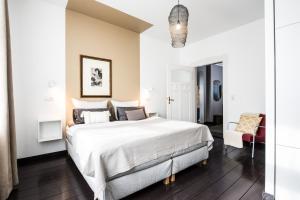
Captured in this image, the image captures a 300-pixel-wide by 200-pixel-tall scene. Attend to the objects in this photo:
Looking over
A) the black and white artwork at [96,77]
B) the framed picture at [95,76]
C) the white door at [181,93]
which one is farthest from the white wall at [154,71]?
the black and white artwork at [96,77]

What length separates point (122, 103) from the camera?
11.7 ft

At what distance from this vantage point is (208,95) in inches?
262

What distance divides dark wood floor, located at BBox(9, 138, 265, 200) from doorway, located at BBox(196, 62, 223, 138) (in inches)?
149

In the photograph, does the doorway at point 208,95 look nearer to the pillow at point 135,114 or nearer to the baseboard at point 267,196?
the pillow at point 135,114

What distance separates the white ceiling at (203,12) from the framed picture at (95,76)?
1.17 meters

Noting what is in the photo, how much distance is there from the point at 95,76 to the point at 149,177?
2.48 meters

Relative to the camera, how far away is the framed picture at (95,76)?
3238 mm

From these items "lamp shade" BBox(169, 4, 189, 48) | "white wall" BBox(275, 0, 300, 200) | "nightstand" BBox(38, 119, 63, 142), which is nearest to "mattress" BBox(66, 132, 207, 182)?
"white wall" BBox(275, 0, 300, 200)

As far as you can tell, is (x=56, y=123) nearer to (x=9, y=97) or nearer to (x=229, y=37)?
(x=9, y=97)

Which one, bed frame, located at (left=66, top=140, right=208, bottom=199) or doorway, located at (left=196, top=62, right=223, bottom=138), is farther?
doorway, located at (left=196, top=62, right=223, bottom=138)

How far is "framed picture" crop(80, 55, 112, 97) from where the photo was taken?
127 inches

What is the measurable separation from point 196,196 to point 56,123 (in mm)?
2690

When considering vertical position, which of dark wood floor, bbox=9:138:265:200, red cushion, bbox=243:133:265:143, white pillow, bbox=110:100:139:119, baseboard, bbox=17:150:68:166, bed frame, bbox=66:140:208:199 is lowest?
dark wood floor, bbox=9:138:265:200

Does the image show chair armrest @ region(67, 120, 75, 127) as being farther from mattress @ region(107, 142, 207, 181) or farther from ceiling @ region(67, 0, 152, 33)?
ceiling @ region(67, 0, 152, 33)
